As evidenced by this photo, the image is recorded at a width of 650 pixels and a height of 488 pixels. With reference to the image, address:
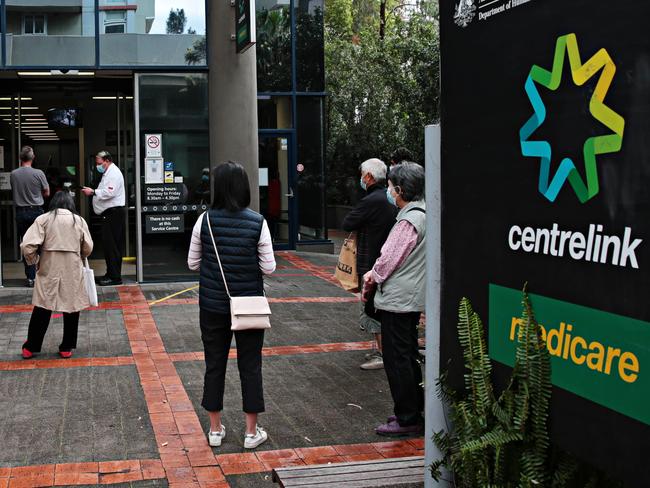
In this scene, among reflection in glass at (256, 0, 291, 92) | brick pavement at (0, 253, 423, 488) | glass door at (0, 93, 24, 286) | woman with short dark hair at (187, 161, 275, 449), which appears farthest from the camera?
reflection in glass at (256, 0, 291, 92)

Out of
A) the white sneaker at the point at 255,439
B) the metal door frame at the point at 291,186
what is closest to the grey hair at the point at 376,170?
the white sneaker at the point at 255,439

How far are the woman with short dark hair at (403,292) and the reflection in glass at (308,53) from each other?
12654 mm

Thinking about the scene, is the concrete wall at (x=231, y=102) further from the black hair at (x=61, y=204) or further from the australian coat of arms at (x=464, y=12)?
the australian coat of arms at (x=464, y=12)

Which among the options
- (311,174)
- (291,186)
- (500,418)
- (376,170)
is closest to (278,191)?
(291,186)

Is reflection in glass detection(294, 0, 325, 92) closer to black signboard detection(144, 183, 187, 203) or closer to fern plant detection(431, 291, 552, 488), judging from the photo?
black signboard detection(144, 183, 187, 203)

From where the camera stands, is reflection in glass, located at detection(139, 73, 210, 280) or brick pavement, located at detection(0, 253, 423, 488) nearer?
brick pavement, located at detection(0, 253, 423, 488)

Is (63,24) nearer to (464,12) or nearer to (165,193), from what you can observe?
(165,193)

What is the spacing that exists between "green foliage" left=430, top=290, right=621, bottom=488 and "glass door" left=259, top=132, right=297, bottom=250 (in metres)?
15.1

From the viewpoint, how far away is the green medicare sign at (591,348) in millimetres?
2383

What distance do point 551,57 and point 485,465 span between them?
1530 millimetres

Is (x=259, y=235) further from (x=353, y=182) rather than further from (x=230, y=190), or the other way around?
(x=353, y=182)

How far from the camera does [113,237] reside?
528 inches

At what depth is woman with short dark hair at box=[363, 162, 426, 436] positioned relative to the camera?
20.3 feet

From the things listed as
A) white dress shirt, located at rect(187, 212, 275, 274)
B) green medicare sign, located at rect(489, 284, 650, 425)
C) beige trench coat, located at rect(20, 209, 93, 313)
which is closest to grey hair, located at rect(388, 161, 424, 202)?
white dress shirt, located at rect(187, 212, 275, 274)
